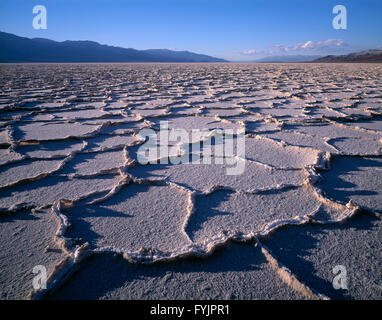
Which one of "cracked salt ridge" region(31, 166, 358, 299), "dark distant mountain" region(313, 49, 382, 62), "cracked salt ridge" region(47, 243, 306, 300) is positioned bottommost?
"cracked salt ridge" region(47, 243, 306, 300)

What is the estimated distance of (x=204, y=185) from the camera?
1.32 meters

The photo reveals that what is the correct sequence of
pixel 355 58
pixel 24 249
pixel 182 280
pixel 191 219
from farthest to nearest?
pixel 355 58
pixel 191 219
pixel 24 249
pixel 182 280

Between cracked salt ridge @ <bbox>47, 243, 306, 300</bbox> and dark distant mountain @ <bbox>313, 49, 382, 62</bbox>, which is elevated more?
dark distant mountain @ <bbox>313, 49, 382, 62</bbox>

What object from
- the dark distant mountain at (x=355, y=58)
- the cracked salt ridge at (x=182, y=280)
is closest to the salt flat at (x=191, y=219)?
the cracked salt ridge at (x=182, y=280)

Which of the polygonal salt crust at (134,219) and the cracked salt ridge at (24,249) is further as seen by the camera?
the polygonal salt crust at (134,219)

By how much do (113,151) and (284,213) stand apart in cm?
129

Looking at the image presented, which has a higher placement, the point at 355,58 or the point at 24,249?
the point at 355,58

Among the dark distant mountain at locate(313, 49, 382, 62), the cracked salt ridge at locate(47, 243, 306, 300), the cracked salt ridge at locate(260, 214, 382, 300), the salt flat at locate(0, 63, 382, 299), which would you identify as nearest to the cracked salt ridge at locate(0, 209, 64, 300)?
the salt flat at locate(0, 63, 382, 299)

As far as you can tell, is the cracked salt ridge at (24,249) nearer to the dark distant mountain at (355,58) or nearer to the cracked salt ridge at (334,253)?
the cracked salt ridge at (334,253)

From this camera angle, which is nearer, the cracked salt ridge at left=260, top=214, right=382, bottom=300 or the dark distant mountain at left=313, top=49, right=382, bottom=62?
the cracked salt ridge at left=260, top=214, right=382, bottom=300

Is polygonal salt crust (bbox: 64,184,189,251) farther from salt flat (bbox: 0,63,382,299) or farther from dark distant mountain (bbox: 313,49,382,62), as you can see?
dark distant mountain (bbox: 313,49,382,62)

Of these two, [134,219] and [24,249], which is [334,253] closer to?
[134,219]

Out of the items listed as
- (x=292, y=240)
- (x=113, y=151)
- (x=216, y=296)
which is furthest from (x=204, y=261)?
(x=113, y=151)

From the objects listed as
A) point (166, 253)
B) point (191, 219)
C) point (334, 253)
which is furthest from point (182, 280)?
point (334, 253)
